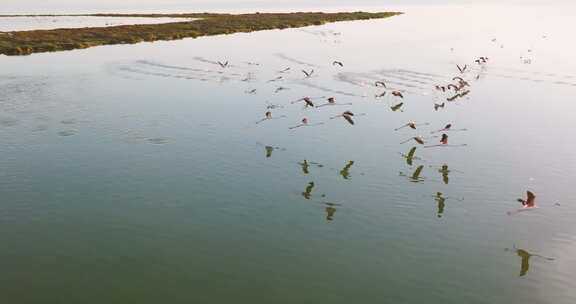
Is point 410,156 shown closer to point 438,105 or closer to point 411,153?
point 411,153

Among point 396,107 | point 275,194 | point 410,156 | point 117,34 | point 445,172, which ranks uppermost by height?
point 117,34

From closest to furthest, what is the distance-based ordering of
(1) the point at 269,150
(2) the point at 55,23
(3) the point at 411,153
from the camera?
(3) the point at 411,153, (1) the point at 269,150, (2) the point at 55,23

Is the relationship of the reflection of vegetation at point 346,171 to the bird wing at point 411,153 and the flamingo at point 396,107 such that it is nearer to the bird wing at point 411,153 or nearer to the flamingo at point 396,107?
the bird wing at point 411,153

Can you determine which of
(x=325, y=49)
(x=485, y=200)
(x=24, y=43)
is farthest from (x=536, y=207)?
(x=24, y=43)

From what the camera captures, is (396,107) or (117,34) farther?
(117,34)

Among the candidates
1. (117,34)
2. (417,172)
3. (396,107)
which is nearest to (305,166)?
(417,172)

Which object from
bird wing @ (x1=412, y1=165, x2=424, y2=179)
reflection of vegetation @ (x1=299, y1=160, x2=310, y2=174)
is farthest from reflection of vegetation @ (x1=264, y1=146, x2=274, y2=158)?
bird wing @ (x1=412, y1=165, x2=424, y2=179)

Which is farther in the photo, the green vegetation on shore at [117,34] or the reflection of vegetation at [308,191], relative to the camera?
the green vegetation on shore at [117,34]

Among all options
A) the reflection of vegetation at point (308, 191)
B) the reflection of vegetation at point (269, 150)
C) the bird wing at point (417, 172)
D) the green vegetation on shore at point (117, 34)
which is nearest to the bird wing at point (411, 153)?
the bird wing at point (417, 172)

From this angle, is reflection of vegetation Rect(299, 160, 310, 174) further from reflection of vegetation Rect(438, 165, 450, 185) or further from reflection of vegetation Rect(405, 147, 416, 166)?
reflection of vegetation Rect(438, 165, 450, 185)
